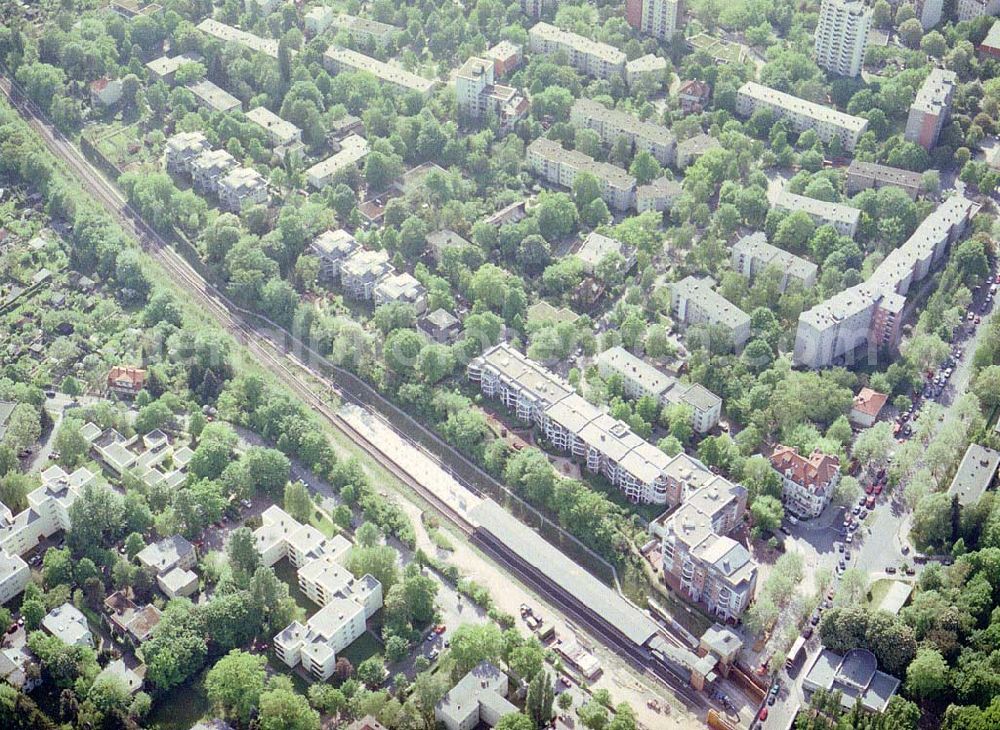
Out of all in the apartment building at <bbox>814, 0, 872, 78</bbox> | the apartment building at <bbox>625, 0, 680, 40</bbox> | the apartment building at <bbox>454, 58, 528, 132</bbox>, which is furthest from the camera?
the apartment building at <bbox>625, 0, 680, 40</bbox>

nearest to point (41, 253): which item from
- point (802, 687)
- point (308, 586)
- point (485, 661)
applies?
point (308, 586)

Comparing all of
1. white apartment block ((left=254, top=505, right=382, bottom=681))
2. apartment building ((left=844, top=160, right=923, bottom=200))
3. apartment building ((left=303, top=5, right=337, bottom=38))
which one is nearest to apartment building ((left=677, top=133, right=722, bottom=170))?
apartment building ((left=844, top=160, right=923, bottom=200))

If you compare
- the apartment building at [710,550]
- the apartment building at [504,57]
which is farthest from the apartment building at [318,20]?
the apartment building at [710,550]

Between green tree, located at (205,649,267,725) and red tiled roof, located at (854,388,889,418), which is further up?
red tiled roof, located at (854,388,889,418)

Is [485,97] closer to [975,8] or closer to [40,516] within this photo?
[975,8]

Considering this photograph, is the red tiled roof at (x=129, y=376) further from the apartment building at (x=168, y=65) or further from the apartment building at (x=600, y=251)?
the apartment building at (x=168, y=65)

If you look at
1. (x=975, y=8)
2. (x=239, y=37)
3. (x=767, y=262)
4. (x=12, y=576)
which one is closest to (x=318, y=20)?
(x=239, y=37)

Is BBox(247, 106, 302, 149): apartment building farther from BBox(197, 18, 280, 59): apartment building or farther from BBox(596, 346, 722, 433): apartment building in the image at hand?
BBox(596, 346, 722, 433): apartment building
